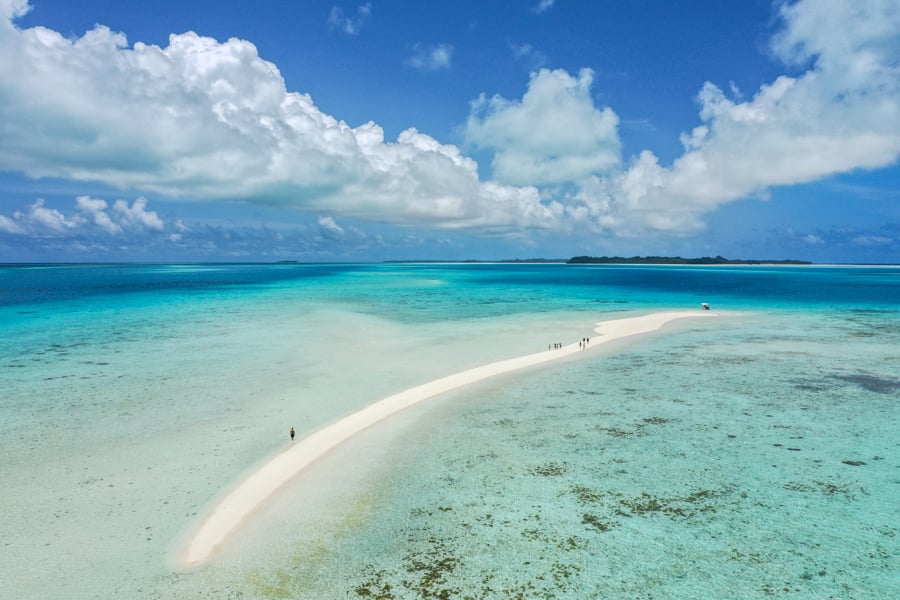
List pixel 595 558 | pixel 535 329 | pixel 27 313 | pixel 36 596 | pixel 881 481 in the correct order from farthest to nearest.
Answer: pixel 27 313, pixel 535 329, pixel 881 481, pixel 595 558, pixel 36 596

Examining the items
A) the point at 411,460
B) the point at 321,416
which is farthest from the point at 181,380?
the point at 411,460

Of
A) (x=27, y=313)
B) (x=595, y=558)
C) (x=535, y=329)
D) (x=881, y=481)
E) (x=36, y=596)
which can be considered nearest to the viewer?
(x=36, y=596)

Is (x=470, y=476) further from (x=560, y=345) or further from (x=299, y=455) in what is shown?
(x=560, y=345)

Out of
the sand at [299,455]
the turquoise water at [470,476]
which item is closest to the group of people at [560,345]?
the sand at [299,455]

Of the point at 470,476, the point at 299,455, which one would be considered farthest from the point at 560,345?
the point at 299,455

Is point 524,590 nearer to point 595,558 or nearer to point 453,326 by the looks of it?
point 595,558

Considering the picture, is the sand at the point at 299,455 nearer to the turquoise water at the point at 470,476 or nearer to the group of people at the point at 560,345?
the group of people at the point at 560,345
